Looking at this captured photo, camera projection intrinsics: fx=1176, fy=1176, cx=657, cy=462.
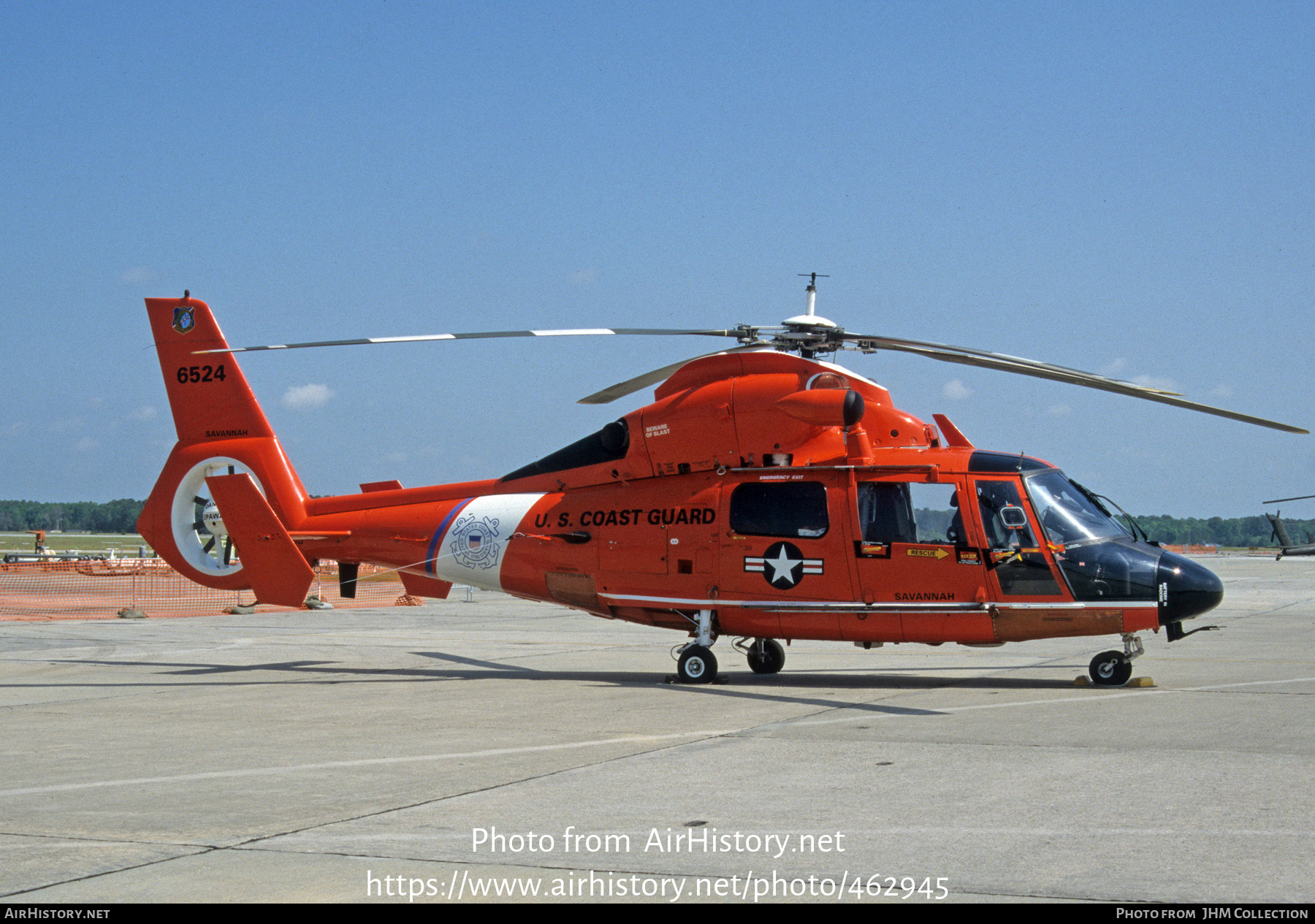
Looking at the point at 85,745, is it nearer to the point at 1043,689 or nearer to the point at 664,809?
the point at 664,809

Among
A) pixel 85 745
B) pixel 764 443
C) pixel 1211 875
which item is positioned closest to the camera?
pixel 1211 875

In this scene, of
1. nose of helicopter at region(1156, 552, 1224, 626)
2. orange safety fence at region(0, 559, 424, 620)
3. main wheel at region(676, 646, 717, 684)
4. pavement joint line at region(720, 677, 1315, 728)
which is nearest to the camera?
pavement joint line at region(720, 677, 1315, 728)

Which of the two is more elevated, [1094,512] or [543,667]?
[1094,512]

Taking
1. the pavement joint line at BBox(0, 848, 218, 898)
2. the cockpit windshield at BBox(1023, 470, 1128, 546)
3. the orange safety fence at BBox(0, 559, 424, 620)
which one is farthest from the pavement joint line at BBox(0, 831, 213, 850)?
the orange safety fence at BBox(0, 559, 424, 620)

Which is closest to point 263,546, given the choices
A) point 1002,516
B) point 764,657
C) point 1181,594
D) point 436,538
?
point 436,538

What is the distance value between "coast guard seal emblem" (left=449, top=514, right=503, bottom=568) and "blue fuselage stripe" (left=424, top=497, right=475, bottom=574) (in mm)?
137

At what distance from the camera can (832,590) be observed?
46.1 feet

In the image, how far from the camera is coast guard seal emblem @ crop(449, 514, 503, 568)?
1593cm

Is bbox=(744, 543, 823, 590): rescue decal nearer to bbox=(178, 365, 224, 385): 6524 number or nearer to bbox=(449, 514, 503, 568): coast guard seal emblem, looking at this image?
bbox=(449, 514, 503, 568): coast guard seal emblem

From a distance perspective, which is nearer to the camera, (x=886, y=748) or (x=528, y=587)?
(x=886, y=748)

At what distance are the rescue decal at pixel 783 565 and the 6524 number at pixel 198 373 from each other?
8.35 meters

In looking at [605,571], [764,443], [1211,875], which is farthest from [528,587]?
[1211,875]

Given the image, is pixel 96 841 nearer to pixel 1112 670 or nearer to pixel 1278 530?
pixel 1112 670

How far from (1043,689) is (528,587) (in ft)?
21.9
